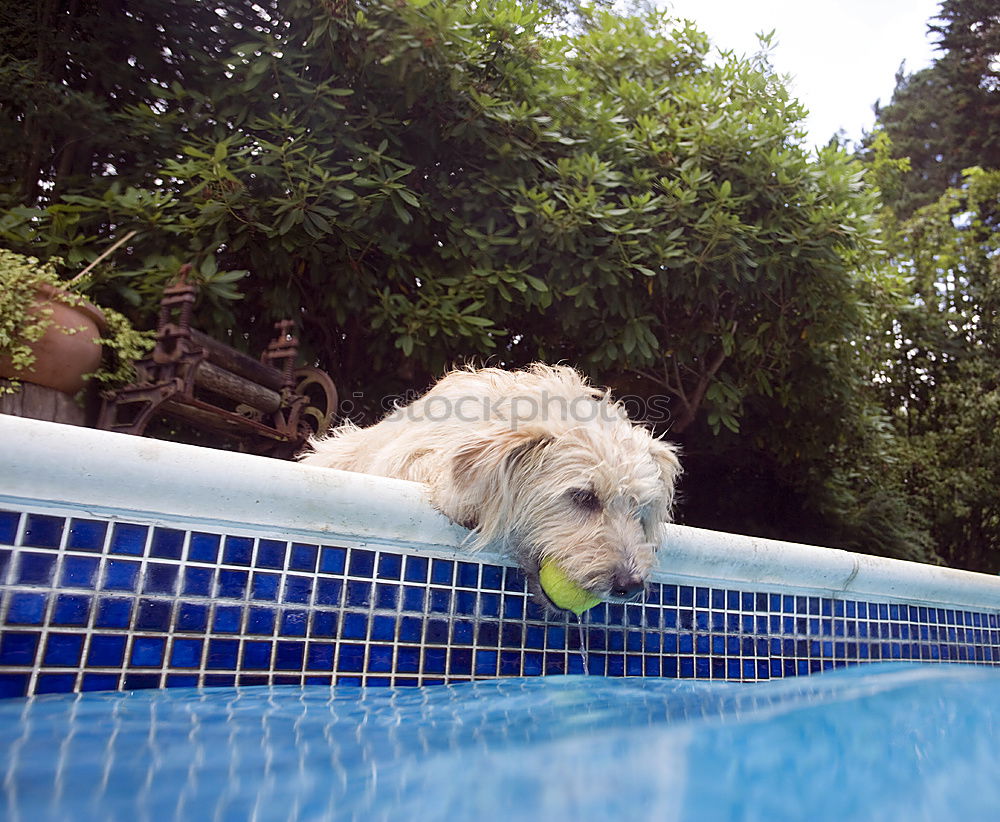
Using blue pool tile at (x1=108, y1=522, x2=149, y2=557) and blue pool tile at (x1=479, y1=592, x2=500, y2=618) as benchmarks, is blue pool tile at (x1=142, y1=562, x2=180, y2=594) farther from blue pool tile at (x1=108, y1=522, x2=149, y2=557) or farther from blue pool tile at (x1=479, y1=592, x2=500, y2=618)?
blue pool tile at (x1=479, y1=592, x2=500, y2=618)

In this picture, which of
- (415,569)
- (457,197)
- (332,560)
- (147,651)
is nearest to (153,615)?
(147,651)

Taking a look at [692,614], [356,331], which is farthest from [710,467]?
[692,614]

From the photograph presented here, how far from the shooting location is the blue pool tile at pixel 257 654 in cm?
171

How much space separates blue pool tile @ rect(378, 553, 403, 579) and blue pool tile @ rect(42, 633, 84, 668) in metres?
0.67

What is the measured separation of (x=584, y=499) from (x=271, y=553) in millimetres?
1008

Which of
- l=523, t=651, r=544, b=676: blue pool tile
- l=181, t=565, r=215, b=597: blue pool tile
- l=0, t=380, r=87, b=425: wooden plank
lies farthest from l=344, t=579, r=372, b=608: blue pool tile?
l=0, t=380, r=87, b=425: wooden plank

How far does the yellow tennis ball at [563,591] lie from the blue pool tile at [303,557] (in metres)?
0.71

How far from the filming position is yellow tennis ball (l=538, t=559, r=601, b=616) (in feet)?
7.29

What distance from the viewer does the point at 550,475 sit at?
2.45 metres

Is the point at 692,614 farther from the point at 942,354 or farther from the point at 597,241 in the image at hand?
the point at 942,354

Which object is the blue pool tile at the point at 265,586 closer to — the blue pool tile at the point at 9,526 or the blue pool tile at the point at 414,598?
the blue pool tile at the point at 414,598

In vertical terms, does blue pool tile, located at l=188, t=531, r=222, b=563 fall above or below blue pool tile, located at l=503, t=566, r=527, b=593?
above

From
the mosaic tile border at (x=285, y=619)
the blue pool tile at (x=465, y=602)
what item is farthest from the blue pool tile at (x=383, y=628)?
the blue pool tile at (x=465, y=602)

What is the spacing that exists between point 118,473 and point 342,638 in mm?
627
